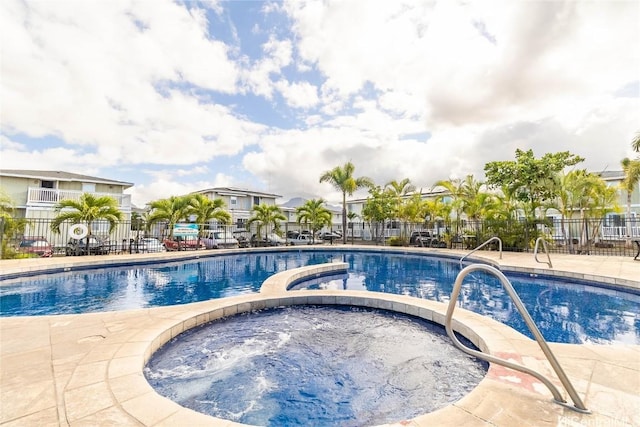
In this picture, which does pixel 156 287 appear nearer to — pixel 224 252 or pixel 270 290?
pixel 270 290

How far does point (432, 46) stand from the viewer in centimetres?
1011

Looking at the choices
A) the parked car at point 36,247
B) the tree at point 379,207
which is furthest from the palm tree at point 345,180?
the parked car at point 36,247

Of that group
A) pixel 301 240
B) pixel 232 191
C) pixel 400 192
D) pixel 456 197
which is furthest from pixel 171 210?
pixel 456 197

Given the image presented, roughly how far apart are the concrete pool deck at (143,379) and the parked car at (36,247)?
11.4m

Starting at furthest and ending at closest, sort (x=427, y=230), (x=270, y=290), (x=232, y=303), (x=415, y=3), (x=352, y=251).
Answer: (x=427, y=230) → (x=352, y=251) → (x=415, y=3) → (x=270, y=290) → (x=232, y=303)

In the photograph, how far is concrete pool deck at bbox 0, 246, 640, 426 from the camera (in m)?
2.45

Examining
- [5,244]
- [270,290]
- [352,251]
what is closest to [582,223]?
[352,251]

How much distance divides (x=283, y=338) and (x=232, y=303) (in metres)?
1.68

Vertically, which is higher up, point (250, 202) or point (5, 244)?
point (250, 202)

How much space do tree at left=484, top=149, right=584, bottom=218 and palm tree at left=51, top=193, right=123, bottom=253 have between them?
65.5 ft

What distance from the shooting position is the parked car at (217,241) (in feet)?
65.5

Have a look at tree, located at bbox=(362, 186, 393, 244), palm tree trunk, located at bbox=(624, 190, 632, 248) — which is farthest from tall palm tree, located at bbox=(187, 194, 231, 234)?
palm tree trunk, located at bbox=(624, 190, 632, 248)

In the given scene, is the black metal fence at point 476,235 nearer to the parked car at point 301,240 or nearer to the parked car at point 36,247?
the parked car at point 36,247

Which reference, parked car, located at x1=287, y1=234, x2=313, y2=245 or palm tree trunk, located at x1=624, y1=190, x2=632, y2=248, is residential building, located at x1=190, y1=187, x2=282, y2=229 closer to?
parked car, located at x1=287, y1=234, x2=313, y2=245
